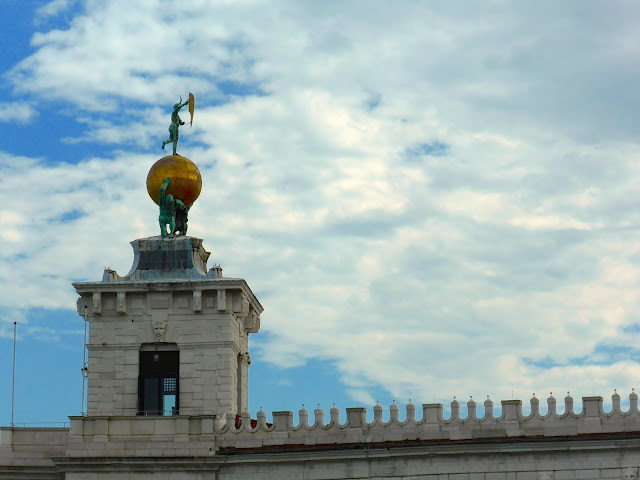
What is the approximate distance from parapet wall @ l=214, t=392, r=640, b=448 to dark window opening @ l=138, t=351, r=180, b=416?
2.90 metres

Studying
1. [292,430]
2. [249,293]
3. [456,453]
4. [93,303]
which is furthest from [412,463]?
[93,303]

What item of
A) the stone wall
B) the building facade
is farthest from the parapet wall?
the stone wall

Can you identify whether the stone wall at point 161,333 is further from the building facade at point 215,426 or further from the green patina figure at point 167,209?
the green patina figure at point 167,209

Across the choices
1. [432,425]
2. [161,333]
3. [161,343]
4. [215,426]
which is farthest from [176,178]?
[432,425]

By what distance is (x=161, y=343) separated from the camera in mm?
48406

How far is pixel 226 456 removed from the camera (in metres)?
44.8

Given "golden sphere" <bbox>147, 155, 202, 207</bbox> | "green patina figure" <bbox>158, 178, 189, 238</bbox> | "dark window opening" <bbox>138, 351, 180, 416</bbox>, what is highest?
"golden sphere" <bbox>147, 155, 202, 207</bbox>

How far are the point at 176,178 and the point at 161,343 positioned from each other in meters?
6.73

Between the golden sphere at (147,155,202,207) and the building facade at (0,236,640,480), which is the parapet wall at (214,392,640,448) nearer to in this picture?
the building facade at (0,236,640,480)

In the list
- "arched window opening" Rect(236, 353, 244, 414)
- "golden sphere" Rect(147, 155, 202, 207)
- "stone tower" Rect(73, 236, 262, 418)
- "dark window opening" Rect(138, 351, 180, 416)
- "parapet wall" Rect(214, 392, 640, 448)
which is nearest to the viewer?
"parapet wall" Rect(214, 392, 640, 448)

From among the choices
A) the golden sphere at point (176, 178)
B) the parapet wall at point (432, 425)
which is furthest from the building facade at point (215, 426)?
the golden sphere at point (176, 178)

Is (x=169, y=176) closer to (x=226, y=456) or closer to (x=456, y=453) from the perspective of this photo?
(x=226, y=456)

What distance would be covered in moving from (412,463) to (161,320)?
11.2m

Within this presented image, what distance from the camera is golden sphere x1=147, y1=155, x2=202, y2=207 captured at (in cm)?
5069
